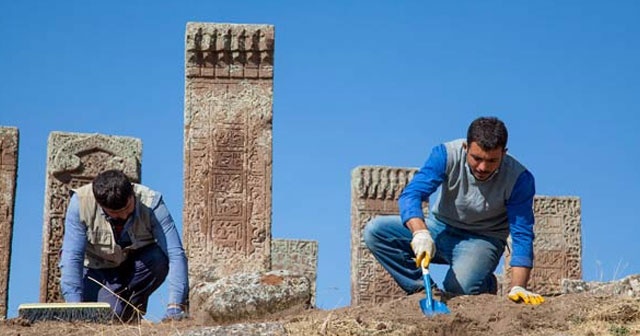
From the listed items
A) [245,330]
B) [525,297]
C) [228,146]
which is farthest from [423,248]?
[228,146]

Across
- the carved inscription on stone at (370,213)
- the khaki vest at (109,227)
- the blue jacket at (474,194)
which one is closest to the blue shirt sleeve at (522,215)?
the blue jacket at (474,194)

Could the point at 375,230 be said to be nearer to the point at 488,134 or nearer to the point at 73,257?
the point at 488,134

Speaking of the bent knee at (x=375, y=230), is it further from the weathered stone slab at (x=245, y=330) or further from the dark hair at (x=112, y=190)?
the weathered stone slab at (x=245, y=330)

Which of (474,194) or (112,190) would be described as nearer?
(474,194)

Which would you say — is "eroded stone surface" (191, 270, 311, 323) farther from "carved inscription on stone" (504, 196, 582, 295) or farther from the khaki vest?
"carved inscription on stone" (504, 196, 582, 295)

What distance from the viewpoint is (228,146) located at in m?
15.6

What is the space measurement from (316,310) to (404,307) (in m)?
0.56

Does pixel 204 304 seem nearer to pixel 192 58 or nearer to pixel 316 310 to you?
pixel 316 310

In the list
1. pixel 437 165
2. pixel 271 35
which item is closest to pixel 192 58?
pixel 271 35

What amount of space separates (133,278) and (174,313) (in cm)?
103

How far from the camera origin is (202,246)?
50.4ft

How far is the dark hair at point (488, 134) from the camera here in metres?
9.69

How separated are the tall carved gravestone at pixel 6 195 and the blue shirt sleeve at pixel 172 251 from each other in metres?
5.63

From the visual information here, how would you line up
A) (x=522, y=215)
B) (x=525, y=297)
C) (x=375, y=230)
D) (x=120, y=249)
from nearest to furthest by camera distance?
1. (x=525, y=297)
2. (x=522, y=215)
3. (x=375, y=230)
4. (x=120, y=249)
